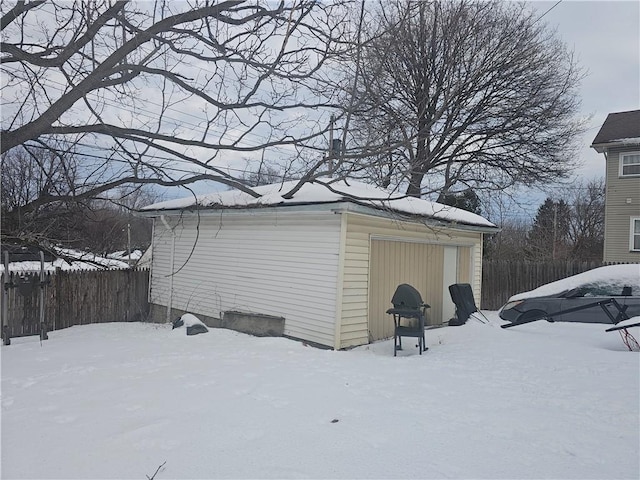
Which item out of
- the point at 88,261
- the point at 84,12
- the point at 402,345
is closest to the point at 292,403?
the point at 402,345

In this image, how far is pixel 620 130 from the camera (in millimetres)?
18953

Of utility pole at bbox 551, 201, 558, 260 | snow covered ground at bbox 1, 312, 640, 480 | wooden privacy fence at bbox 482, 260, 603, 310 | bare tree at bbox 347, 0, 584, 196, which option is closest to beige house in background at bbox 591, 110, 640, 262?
bare tree at bbox 347, 0, 584, 196

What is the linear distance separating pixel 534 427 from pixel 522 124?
16.7m

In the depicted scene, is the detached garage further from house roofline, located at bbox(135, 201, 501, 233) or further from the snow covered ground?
the snow covered ground

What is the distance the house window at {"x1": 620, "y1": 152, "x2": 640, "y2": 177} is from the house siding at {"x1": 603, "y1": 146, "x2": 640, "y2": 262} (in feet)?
0.46

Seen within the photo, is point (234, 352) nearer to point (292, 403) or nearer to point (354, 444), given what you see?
point (292, 403)

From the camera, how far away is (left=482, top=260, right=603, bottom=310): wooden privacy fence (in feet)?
50.6

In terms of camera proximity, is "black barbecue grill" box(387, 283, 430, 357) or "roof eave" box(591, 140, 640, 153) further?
"roof eave" box(591, 140, 640, 153)

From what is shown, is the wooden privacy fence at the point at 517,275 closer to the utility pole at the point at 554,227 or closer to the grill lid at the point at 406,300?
the utility pole at the point at 554,227

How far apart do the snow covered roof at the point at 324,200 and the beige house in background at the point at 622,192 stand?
10322mm

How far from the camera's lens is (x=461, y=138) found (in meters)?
20.0

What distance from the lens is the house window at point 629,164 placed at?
1836 centimetres

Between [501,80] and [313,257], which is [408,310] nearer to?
[313,257]

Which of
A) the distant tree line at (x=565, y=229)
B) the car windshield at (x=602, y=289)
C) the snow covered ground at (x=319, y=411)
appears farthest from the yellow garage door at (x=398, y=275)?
the distant tree line at (x=565, y=229)
